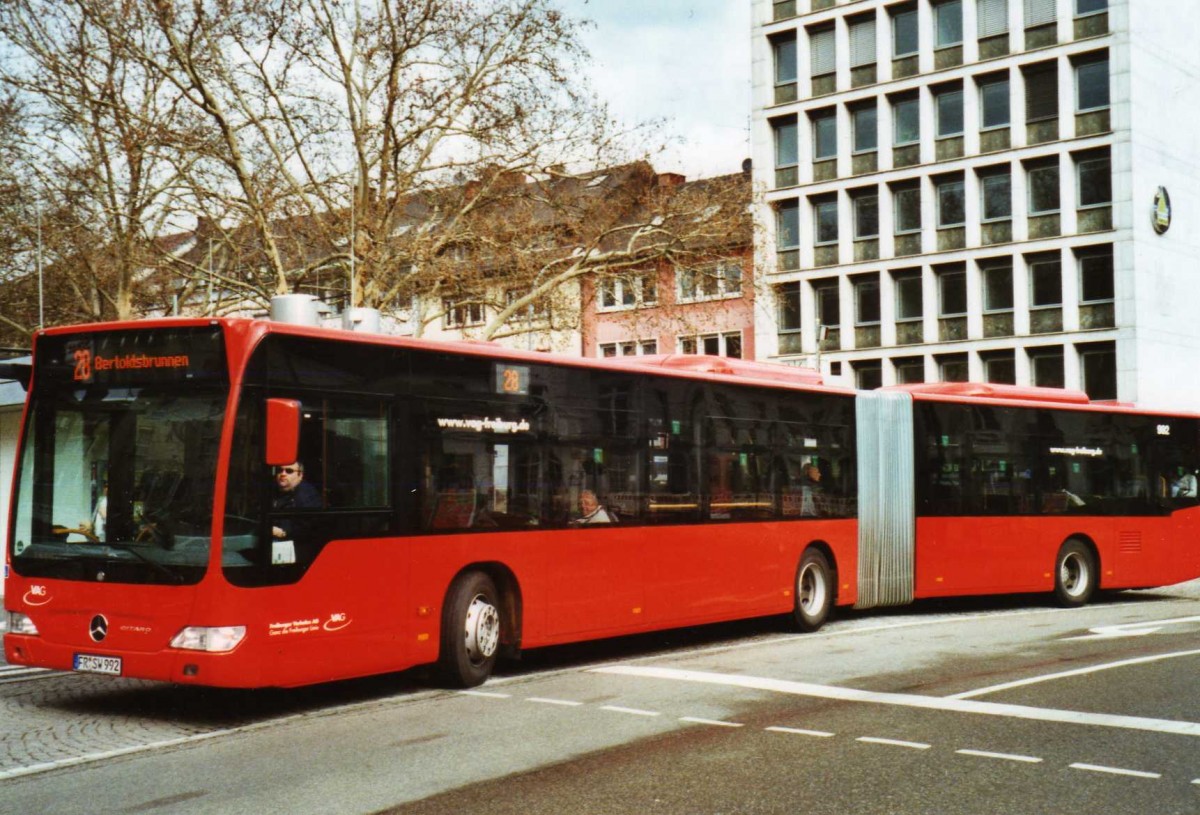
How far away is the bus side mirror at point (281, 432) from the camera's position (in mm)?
10039

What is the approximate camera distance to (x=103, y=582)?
10273 millimetres

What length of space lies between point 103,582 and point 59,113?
20.5 meters

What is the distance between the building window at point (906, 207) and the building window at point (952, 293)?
6.67 feet

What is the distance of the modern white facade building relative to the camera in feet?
157

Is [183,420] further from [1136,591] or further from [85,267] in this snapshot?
[85,267]

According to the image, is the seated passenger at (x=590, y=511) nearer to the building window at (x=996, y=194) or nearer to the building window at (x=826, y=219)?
the building window at (x=996, y=194)

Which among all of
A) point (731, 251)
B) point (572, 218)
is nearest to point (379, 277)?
point (572, 218)

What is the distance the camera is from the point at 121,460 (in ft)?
34.1

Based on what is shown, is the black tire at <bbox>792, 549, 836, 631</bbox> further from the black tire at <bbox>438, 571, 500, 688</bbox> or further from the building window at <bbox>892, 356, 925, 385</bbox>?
the building window at <bbox>892, 356, 925, 385</bbox>

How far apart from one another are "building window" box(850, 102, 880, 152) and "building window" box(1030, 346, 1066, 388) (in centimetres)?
985

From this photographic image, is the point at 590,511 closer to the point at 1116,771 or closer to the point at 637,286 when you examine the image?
the point at 1116,771

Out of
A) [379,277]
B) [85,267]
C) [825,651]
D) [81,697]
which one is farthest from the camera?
[85,267]

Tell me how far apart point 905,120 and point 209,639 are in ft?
154

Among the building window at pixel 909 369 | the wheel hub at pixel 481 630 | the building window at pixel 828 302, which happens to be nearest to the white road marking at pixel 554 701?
the wheel hub at pixel 481 630
